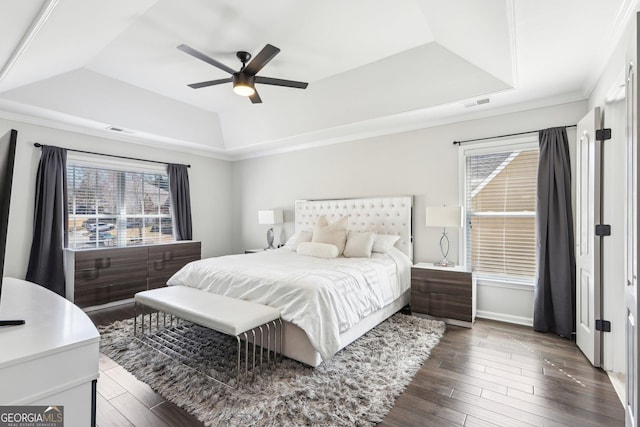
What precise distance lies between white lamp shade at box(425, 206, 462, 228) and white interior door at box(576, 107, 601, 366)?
109cm

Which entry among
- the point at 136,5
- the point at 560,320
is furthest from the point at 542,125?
the point at 136,5

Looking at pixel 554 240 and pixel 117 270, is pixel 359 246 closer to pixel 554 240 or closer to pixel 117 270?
pixel 554 240

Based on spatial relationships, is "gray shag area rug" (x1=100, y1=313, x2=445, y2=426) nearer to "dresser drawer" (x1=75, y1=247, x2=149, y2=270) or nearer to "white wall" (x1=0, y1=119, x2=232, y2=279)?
"dresser drawer" (x1=75, y1=247, x2=149, y2=270)

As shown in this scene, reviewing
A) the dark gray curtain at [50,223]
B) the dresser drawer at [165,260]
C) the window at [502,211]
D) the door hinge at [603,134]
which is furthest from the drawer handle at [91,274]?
the door hinge at [603,134]

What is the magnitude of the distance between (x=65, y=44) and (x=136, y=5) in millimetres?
847

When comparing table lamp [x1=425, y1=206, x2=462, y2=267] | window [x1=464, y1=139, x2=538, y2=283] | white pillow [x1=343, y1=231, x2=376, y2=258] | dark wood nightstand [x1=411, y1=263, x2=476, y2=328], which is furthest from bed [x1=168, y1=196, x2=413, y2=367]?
window [x1=464, y1=139, x2=538, y2=283]

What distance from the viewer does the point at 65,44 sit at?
259 centimetres

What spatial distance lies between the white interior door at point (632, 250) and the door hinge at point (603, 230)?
3.85ft

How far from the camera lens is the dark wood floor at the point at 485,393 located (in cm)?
191

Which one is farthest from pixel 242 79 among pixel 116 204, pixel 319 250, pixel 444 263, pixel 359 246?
pixel 116 204

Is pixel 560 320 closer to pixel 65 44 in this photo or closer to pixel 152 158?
pixel 65 44

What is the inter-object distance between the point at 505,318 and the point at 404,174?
7.31 feet

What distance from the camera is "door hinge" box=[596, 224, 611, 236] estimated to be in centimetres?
244

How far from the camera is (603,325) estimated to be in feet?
8.16
